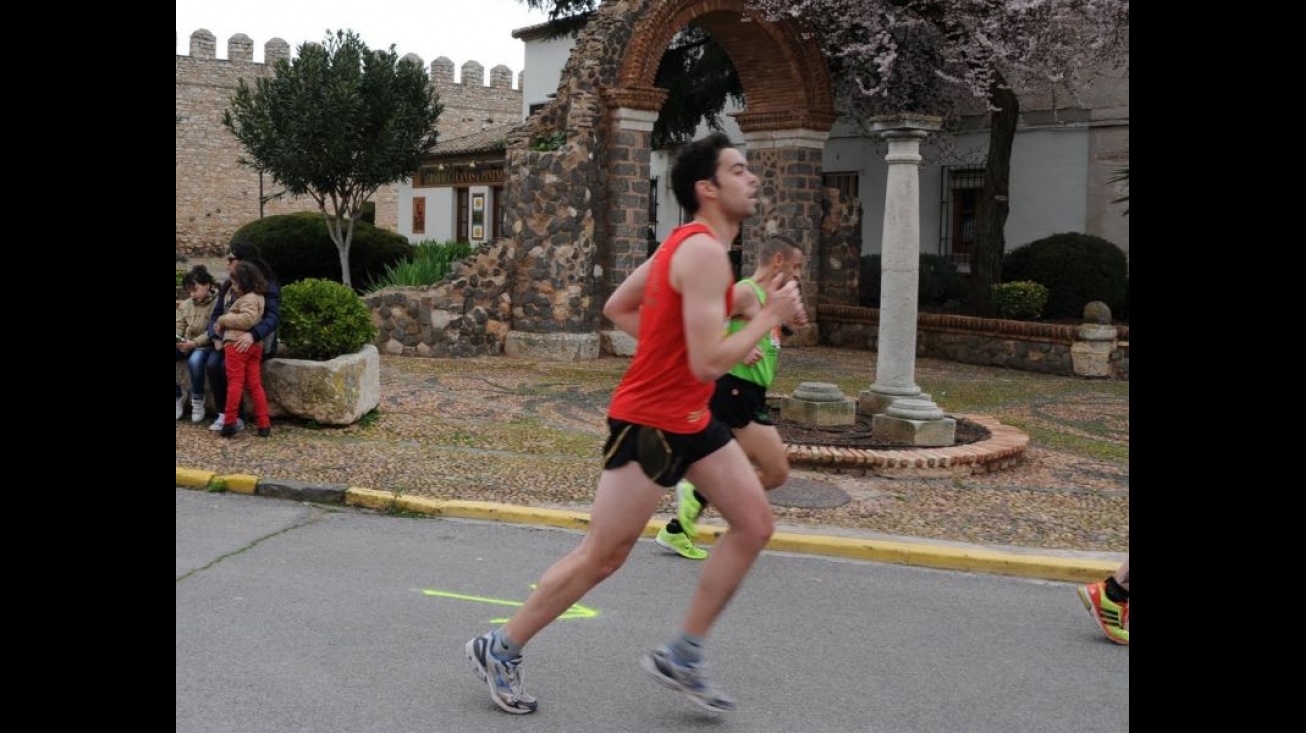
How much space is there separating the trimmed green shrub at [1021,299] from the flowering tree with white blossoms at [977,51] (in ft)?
1.24

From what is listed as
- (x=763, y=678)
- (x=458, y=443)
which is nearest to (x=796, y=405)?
(x=458, y=443)

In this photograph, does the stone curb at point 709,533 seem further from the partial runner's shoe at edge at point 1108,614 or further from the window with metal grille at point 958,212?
the window with metal grille at point 958,212

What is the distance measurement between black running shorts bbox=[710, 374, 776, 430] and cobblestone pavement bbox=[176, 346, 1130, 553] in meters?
1.22

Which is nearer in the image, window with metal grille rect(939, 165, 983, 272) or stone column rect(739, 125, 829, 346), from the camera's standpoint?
stone column rect(739, 125, 829, 346)

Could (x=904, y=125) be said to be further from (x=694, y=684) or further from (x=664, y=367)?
(x=694, y=684)

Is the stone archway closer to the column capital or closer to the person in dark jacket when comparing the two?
the person in dark jacket

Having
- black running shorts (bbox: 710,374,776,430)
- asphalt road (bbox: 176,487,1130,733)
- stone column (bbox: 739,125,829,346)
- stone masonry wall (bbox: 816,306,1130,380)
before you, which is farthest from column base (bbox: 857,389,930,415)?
stone column (bbox: 739,125,829,346)

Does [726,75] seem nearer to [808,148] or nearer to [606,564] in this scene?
[808,148]

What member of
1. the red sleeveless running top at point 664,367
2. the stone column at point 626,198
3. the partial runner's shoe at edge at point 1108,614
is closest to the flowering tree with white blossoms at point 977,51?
the stone column at point 626,198

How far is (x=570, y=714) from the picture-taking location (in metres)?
4.19

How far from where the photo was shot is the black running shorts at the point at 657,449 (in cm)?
392

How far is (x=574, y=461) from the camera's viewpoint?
9008mm

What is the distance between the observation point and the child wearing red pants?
9312 mm

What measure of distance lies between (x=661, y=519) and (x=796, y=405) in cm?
340
